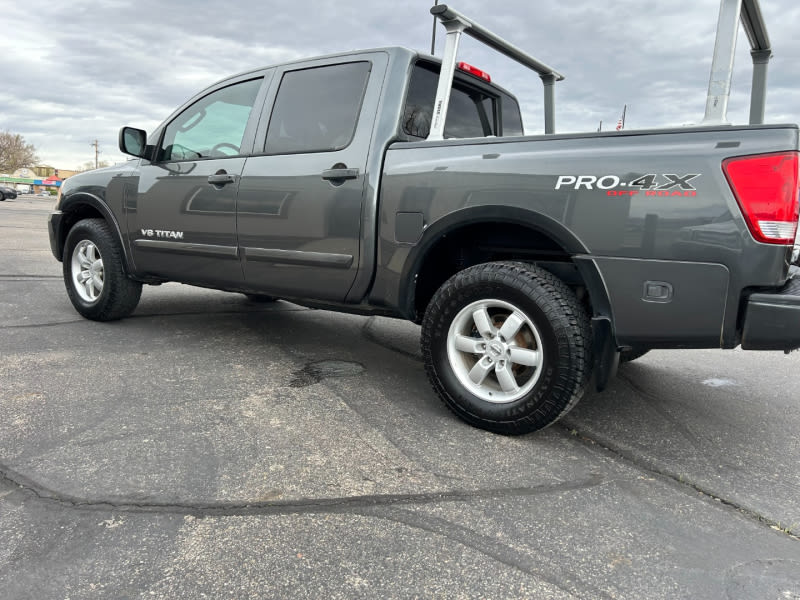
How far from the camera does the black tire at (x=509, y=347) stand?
2.65 m

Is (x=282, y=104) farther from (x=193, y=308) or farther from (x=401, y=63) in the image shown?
(x=193, y=308)

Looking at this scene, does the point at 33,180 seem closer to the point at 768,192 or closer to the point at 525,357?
the point at 525,357

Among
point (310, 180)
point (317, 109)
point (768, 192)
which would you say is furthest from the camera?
point (317, 109)

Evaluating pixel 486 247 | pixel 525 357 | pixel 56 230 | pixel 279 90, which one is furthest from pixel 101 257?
pixel 525 357

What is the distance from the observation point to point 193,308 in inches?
227

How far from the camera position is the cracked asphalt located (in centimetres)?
179

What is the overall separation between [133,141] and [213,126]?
0.69 m

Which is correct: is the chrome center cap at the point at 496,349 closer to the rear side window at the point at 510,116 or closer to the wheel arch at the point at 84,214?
the rear side window at the point at 510,116

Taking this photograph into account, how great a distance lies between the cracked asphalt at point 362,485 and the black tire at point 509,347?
168 millimetres

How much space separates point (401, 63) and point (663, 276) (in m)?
1.89

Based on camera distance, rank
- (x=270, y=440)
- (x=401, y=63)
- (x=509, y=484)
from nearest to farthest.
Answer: (x=509, y=484)
(x=270, y=440)
(x=401, y=63)

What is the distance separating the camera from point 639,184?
2.45 meters

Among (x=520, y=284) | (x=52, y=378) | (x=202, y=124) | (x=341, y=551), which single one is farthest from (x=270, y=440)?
(x=202, y=124)

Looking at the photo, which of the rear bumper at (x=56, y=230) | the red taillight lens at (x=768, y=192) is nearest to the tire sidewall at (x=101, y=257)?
the rear bumper at (x=56, y=230)
